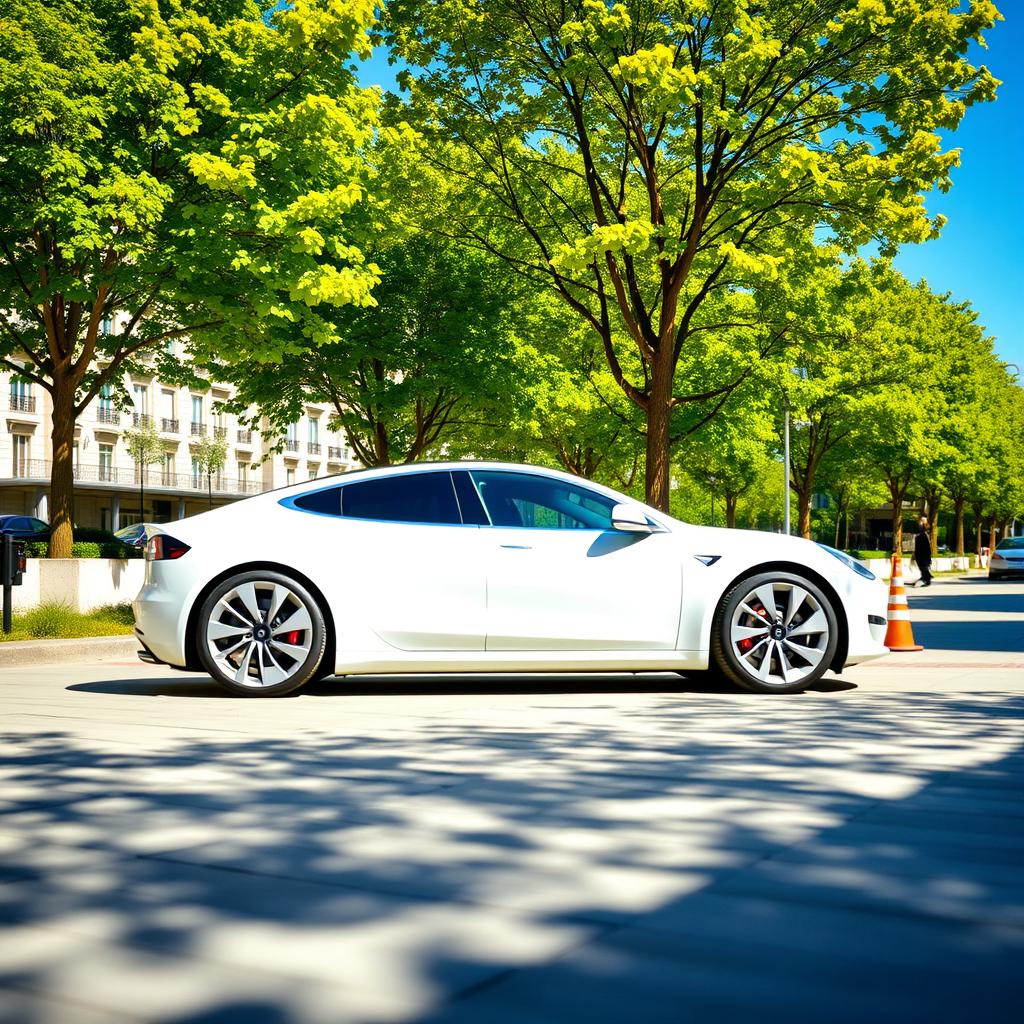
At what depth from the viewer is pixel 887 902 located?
3.18m

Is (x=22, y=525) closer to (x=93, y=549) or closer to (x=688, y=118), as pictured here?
(x=93, y=549)

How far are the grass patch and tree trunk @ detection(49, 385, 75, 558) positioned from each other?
1.51 m

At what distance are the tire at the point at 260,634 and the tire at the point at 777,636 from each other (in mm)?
2688

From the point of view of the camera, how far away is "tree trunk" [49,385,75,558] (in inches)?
639

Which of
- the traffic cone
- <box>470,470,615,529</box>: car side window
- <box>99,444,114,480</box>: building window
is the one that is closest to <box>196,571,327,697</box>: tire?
<box>470,470,615,529</box>: car side window

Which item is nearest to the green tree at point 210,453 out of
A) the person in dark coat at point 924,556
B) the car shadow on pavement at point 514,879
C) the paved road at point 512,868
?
the person in dark coat at point 924,556

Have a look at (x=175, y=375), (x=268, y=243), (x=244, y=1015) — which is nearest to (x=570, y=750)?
(x=244, y=1015)

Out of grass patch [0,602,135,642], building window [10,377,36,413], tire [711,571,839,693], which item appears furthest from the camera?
building window [10,377,36,413]

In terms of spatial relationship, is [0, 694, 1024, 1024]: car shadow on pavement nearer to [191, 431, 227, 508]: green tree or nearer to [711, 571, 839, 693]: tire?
[711, 571, 839, 693]: tire

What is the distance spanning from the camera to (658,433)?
59.3ft

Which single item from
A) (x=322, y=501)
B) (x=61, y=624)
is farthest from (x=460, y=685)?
(x=61, y=624)

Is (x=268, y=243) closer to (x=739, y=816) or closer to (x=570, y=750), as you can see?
(x=570, y=750)

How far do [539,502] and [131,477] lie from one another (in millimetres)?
65114

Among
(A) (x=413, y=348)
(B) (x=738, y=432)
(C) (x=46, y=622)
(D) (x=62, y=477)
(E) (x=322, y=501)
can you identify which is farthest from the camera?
(B) (x=738, y=432)
